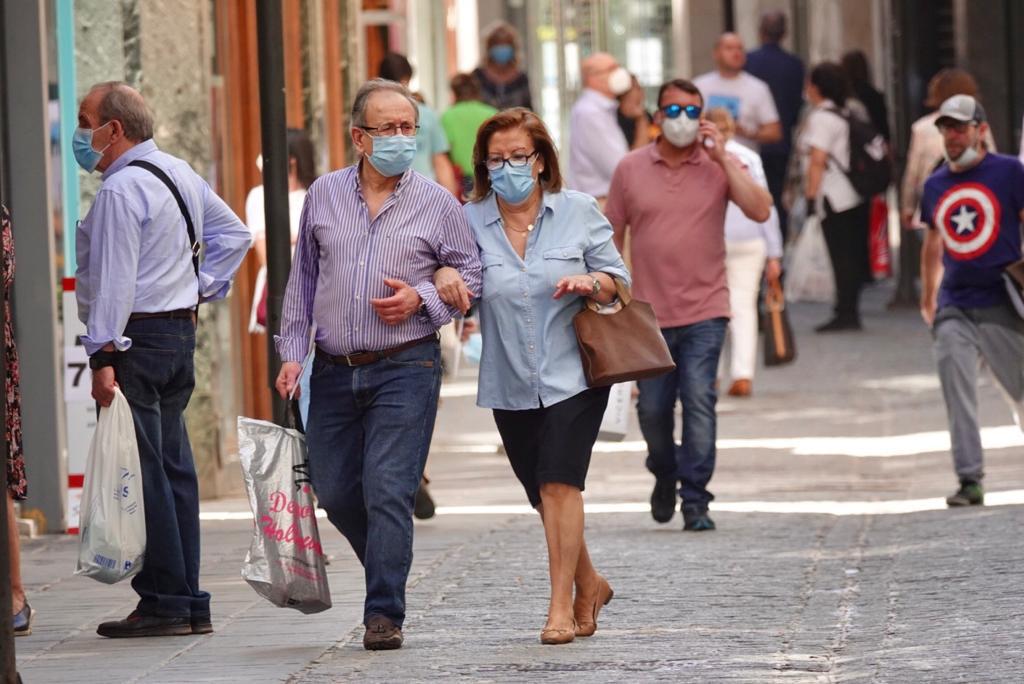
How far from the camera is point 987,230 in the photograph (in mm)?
11070

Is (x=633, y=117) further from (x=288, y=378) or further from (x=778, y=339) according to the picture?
(x=288, y=378)

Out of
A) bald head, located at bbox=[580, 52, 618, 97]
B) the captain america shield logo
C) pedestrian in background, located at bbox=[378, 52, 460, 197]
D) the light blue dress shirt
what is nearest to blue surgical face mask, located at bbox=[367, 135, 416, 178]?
the light blue dress shirt

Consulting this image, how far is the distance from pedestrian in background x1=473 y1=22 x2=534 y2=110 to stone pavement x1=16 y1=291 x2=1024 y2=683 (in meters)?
5.25

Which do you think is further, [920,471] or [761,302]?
[761,302]

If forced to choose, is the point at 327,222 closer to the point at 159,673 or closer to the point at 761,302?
the point at 159,673

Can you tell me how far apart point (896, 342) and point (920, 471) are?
685cm

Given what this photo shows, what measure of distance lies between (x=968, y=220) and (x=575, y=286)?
3.84 meters

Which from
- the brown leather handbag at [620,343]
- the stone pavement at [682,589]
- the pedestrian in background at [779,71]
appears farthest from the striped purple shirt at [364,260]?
the pedestrian in background at [779,71]

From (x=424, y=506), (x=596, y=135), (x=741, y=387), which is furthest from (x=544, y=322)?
(x=741, y=387)

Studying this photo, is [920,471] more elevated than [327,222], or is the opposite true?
[327,222]

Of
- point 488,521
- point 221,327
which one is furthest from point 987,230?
point 221,327

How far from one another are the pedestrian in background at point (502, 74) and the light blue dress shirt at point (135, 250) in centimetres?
1070

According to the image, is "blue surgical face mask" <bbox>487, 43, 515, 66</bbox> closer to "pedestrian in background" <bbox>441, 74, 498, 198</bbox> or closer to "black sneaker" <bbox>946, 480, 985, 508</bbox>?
"pedestrian in background" <bbox>441, 74, 498, 198</bbox>

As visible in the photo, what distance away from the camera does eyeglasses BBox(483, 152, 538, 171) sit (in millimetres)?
7852
